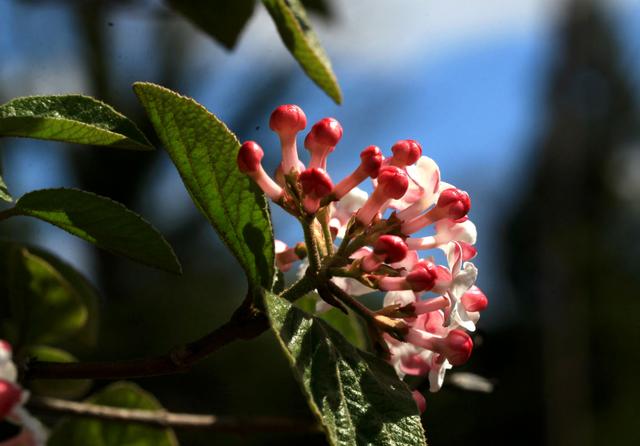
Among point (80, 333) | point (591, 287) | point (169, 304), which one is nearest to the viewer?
point (80, 333)

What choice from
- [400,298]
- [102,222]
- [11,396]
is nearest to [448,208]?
[400,298]

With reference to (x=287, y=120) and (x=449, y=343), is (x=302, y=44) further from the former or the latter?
(x=449, y=343)

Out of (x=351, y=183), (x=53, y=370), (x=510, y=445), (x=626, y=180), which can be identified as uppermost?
(x=351, y=183)

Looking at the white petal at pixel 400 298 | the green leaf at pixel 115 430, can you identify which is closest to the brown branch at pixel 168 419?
the green leaf at pixel 115 430

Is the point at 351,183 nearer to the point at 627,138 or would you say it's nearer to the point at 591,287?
the point at 591,287

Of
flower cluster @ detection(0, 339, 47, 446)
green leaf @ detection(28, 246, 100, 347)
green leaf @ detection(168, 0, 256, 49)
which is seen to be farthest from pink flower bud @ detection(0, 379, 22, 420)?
green leaf @ detection(168, 0, 256, 49)

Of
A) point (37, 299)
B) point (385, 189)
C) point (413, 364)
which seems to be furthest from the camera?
point (37, 299)

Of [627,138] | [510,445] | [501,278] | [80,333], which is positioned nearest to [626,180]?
[627,138]
